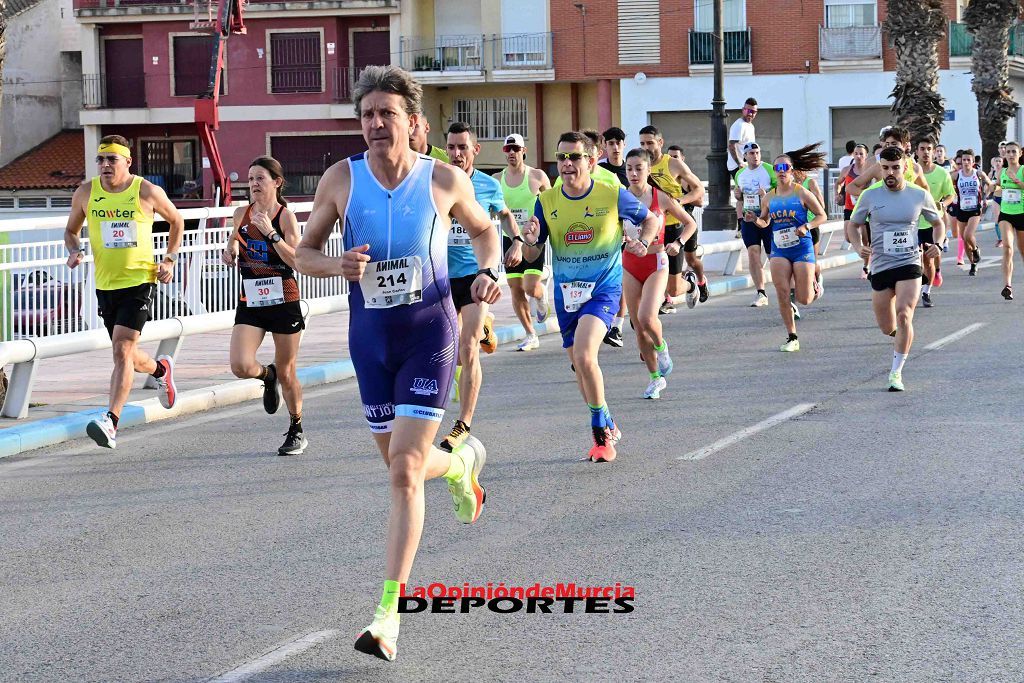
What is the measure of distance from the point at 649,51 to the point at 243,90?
1332 centimetres

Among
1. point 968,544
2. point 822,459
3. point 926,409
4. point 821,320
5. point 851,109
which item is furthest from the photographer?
point 851,109

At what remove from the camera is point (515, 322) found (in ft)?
58.4

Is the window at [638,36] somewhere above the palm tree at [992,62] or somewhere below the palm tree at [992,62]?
above

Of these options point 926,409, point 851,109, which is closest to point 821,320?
point 926,409

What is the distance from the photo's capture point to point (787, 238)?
1516 centimetres

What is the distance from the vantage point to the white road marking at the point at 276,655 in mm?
5172

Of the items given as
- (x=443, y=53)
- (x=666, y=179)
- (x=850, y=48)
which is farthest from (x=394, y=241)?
(x=443, y=53)

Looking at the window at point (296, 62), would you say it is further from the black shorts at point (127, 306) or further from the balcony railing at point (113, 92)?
the black shorts at point (127, 306)

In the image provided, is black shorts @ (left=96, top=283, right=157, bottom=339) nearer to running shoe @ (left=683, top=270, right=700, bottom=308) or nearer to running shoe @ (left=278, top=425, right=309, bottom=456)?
running shoe @ (left=278, top=425, right=309, bottom=456)

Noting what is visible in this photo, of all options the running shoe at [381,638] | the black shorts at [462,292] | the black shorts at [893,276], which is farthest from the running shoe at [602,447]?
the black shorts at [893,276]

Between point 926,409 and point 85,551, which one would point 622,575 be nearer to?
point 85,551

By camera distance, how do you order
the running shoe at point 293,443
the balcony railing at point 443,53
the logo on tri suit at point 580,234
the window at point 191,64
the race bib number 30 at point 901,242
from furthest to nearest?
the window at point 191,64, the balcony railing at point 443,53, the race bib number 30 at point 901,242, the logo on tri suit at point 580,234, the running shoe at point 293,443

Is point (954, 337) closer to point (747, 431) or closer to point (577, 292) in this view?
point (747, 431)

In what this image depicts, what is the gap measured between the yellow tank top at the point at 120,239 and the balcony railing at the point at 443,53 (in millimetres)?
40939
